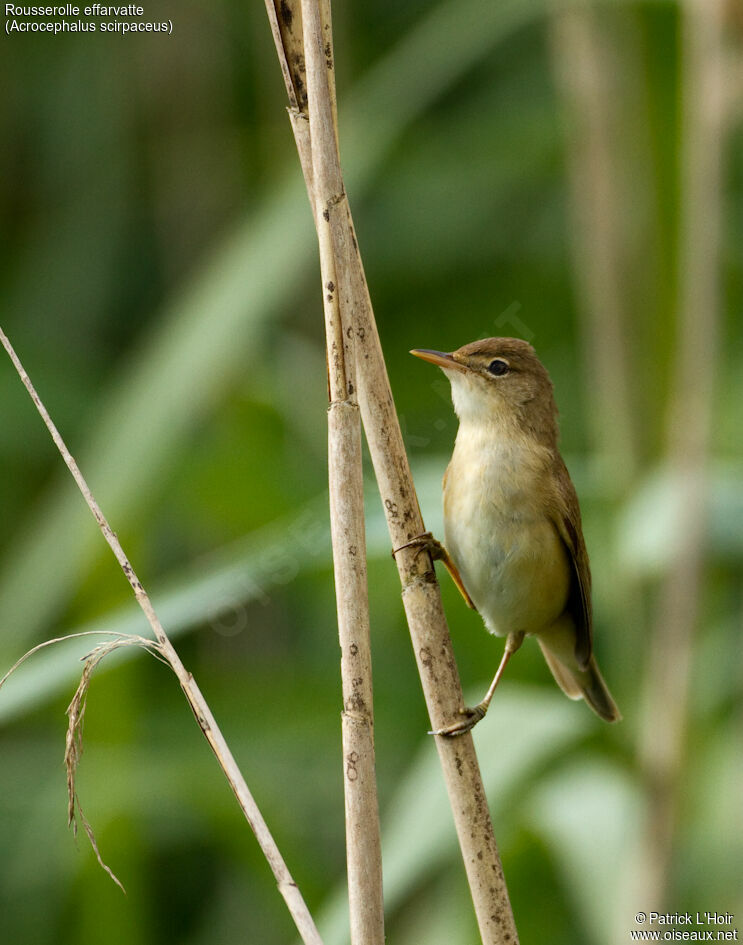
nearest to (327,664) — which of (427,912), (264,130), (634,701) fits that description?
(427,912)

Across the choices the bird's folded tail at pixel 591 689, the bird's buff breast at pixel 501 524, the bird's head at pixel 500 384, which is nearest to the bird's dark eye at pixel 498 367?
the bird's head at pixel 500 384

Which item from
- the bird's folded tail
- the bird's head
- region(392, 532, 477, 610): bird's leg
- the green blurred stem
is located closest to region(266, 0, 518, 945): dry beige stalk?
region(392, 532, 477, 610): bird's leg

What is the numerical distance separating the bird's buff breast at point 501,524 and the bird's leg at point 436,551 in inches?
1.1

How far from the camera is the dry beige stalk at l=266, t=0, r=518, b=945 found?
1.45 m

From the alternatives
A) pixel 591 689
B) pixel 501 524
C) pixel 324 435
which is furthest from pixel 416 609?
pixel 324 435

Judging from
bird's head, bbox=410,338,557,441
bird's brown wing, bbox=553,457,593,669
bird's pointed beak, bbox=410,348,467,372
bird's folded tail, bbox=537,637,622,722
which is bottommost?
bird's folded tail, bbox=537,637,622,722

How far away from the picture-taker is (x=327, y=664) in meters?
3.36

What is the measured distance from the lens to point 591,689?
8.81ft

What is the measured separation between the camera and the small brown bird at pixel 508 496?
2336 millimetres

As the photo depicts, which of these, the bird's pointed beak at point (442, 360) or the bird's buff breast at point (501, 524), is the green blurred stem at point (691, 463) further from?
the bird's pointed beak at point (442, 360)

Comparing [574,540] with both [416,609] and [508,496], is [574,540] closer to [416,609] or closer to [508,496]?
[508,496]

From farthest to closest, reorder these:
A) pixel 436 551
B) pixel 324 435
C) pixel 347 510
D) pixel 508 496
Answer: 1. pixel 324 435
2. pixel 508 496
3. pixel 436 551
4. pixel 347 510

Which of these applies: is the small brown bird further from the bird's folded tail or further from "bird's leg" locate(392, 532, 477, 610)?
the bird's folded tail

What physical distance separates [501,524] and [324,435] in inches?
41.4
